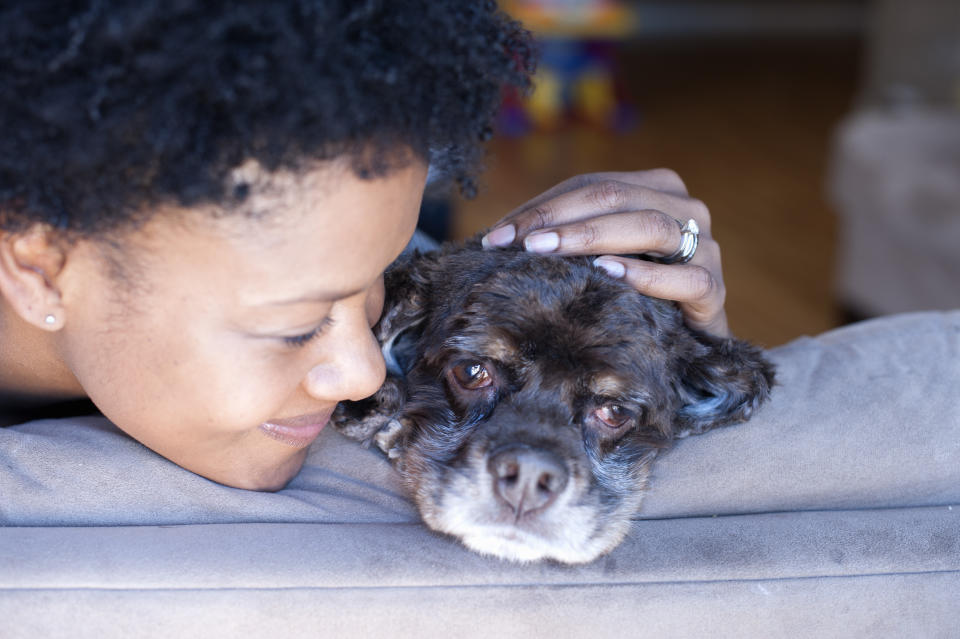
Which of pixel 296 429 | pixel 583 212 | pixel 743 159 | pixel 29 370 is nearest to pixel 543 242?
pixel 583 212

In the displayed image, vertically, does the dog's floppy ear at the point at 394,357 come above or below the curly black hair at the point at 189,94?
below

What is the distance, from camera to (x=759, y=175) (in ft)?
29.4

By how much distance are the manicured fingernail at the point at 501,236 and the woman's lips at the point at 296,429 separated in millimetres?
506

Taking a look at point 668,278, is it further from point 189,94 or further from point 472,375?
point 189,94

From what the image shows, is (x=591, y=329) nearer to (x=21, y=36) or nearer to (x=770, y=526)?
(x=770, y=526)

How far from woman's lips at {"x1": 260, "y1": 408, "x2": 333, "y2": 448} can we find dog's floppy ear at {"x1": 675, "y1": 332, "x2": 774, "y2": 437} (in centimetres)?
75

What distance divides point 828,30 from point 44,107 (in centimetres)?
1905

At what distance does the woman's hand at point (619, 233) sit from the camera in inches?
77.4

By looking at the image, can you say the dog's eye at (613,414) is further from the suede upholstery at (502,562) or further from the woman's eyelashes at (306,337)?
the woman's eyelashes at (306,337)

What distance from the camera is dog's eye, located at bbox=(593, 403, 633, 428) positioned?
6.63ft

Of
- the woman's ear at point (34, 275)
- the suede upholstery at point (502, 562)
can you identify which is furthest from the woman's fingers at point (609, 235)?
the woman's ear at point (34, 275)

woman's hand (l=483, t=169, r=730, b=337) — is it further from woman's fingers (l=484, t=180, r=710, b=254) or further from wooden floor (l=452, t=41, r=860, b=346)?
wooden floor (l=452, t=41, r=860, b=346)

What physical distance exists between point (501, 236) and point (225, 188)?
732mm

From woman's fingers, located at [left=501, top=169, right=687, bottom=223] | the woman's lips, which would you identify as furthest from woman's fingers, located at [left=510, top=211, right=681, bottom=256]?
the woman's lips
